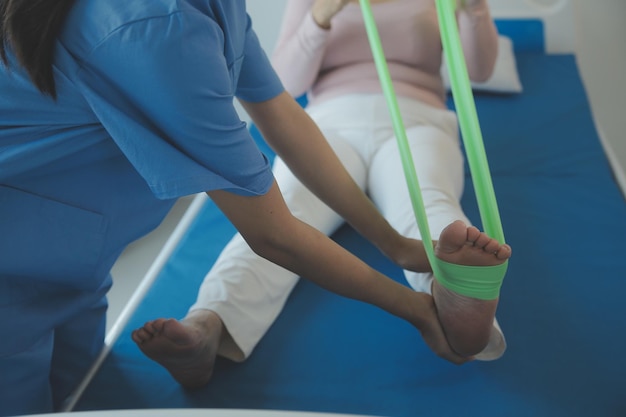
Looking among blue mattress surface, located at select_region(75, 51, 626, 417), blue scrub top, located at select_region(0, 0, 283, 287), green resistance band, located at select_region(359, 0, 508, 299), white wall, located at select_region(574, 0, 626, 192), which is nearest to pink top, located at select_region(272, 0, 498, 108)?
blue mattress surface, located at select_region(75, 51, 626, 417)

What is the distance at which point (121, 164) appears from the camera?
85cm

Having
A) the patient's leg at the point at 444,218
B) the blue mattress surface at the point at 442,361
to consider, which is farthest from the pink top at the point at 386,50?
the blue mattress surface at the point at 442,361

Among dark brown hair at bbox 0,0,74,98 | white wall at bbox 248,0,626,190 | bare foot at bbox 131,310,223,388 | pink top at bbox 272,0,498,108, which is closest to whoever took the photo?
dark brown hair at bbox 0,0,74,98

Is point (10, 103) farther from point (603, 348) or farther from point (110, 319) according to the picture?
point (110, 319)

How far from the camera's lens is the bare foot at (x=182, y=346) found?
3.14 ft

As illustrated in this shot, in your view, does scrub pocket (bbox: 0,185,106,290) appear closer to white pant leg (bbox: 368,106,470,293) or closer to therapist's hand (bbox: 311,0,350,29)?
white pant leg (bbox: 368,106,470,293)

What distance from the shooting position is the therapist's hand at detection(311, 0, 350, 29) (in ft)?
4.66

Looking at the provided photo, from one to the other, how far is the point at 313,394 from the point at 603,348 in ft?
1.55

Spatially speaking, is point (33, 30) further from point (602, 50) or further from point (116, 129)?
point (602, 50)

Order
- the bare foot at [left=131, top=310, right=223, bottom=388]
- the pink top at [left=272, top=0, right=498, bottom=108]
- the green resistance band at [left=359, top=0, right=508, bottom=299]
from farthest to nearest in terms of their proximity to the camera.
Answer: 1. the pink top at [left=272, top=0, right=498, bottom=108]
2. the bare foot at [left=131, top=310, right=223, bottom=388]
3. the green resistance band at [left=359, top=0, right=508, bottom=299]

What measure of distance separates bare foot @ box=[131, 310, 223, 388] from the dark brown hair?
423 millimetres

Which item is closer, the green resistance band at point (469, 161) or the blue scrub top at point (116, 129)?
the blue scrub top at point (116, 129)

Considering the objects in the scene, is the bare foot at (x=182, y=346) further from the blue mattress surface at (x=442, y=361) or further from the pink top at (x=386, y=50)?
the pink top at (x=386, y=50)

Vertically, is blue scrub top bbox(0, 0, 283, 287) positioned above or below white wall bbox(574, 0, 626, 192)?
above
